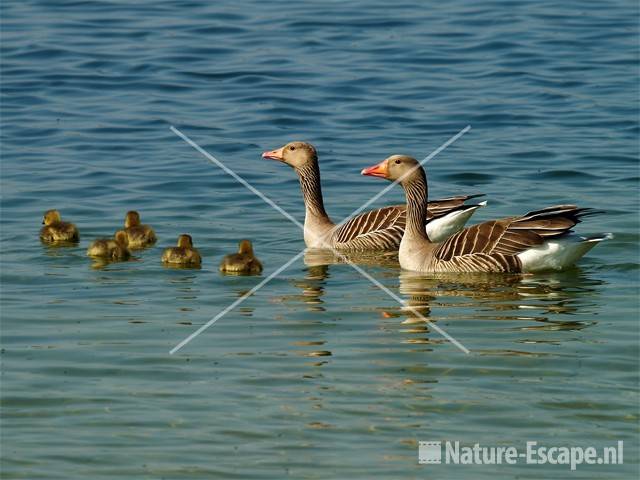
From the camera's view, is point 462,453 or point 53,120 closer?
point 462,453

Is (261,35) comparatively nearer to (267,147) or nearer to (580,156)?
(267,147)

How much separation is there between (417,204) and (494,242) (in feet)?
3.84

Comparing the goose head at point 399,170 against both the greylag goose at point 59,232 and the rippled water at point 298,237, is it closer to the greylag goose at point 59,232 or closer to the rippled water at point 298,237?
the rippled water at point 298,237

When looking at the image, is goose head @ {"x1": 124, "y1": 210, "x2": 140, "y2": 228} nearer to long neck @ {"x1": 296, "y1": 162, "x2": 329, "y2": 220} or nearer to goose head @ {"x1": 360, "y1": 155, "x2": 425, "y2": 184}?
long neck @ {"x1": 296, "y1": 162, "x2": 329, "y2": 220}

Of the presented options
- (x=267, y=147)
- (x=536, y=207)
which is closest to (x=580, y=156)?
(x=536, y=207)

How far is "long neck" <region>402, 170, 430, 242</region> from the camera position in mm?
15108

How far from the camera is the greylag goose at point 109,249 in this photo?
14.7 m

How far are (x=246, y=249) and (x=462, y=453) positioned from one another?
17.9ft

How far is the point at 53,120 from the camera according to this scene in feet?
75.9

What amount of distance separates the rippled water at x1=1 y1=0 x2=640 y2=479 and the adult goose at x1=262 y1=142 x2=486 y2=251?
17.0 inches

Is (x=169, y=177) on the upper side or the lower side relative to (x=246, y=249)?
upper

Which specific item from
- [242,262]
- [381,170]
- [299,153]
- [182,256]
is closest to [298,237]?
[299,153]

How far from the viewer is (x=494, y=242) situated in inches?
568

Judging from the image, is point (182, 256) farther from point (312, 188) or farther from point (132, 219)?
point (312, 188)
